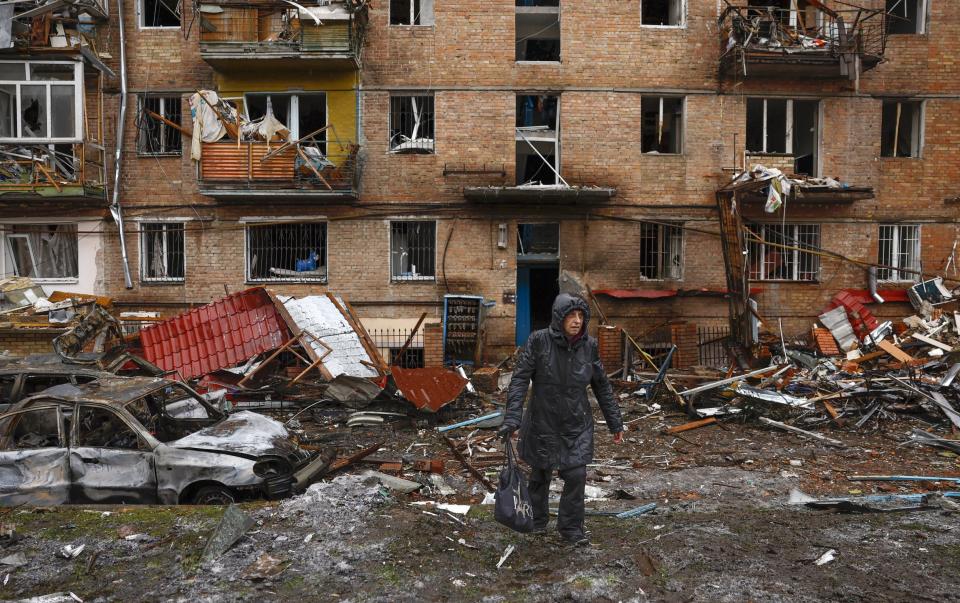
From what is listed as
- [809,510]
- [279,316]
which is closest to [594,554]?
[809,510]

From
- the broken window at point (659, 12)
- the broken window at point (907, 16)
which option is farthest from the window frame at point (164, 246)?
the broken window at point (907, 16)

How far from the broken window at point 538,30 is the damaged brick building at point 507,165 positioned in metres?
0.09

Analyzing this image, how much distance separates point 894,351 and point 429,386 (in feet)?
32.5

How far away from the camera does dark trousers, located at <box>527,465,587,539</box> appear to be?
4762 mm

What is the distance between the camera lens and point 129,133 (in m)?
14.7

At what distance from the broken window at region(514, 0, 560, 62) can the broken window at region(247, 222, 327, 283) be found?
21.7 ft

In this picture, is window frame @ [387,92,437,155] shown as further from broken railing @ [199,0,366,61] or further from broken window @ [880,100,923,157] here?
broken window @ [880,100,923,157]

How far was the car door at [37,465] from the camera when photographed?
5848 millimetres

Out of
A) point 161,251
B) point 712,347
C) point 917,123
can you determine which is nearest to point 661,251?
point 712,347

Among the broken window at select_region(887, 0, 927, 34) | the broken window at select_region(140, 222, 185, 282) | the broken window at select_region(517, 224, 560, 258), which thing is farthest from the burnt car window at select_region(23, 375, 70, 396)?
the broken window at select_region(887, 0, 927, 34)

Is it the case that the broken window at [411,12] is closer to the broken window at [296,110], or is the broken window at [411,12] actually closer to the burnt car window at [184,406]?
the broken window at [296,110]

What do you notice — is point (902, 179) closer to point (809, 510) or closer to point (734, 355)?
point (734, 355)

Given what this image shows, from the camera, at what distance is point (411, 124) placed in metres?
14.9

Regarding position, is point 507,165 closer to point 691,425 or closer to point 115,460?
point 691,425
